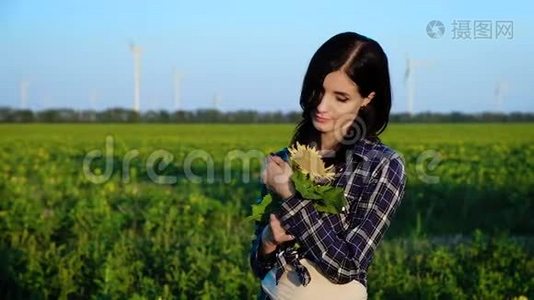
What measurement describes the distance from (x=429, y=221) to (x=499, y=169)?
6.11 meters

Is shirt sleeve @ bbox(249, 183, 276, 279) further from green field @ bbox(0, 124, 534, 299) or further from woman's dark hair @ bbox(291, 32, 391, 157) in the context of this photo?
green field @ bbox(0, 124, 534, 299)

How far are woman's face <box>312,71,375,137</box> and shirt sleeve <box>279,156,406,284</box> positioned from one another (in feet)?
0.54

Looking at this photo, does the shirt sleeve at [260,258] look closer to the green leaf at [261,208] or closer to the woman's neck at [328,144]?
the green leaf at [261,208]

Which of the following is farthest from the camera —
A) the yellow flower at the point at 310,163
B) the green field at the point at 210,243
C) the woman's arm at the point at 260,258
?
the green field at the point at 210,243

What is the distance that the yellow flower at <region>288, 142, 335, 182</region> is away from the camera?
2.21m

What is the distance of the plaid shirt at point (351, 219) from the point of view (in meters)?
2.22

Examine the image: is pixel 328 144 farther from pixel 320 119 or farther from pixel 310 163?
pixel 310 163

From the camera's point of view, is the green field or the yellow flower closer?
the yellow flower

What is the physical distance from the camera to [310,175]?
2.21 meters

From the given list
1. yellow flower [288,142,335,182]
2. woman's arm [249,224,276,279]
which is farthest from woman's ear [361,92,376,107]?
woman's arm [249,224,276,279]

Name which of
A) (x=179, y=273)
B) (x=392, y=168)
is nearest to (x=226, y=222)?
(x=179, y=273)

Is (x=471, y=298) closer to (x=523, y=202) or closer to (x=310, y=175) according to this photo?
(x=310, y=175)

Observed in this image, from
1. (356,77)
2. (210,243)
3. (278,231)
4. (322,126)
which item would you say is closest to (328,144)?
(322,126)

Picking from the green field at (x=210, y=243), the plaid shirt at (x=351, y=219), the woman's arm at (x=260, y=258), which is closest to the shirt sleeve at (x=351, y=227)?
the plaid shirt at (x=351, y=219)
